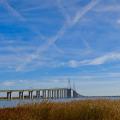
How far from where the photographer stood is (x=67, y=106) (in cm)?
1875

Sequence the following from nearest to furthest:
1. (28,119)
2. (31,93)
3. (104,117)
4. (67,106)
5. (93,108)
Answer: (28,119) → (104,117) → (93,108) → (67,106) → (31,93)

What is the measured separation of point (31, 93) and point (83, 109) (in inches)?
4532

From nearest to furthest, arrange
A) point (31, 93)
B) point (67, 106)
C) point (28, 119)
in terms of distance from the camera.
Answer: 1. point (28, 119)
2. point (67, 106)
3. point (31, 93)

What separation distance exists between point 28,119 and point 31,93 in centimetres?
11725

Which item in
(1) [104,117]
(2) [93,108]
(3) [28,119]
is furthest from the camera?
(2) [93,108]

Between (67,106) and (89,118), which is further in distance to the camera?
(67,106)

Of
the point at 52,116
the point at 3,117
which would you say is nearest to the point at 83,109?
the point at 52,116

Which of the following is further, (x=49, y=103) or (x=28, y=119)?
(x=49, y=103)

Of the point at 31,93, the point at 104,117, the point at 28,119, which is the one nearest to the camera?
the point at 28,119

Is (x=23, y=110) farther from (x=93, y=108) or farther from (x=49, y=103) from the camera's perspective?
(x=93, y=108)

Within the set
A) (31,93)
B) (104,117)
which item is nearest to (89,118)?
(104,117)

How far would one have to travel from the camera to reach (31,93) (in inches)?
5182

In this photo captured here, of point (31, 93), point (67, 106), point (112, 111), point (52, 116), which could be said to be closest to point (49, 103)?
point (67, 106)

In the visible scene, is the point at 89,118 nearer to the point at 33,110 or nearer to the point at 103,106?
the point at 103,106
